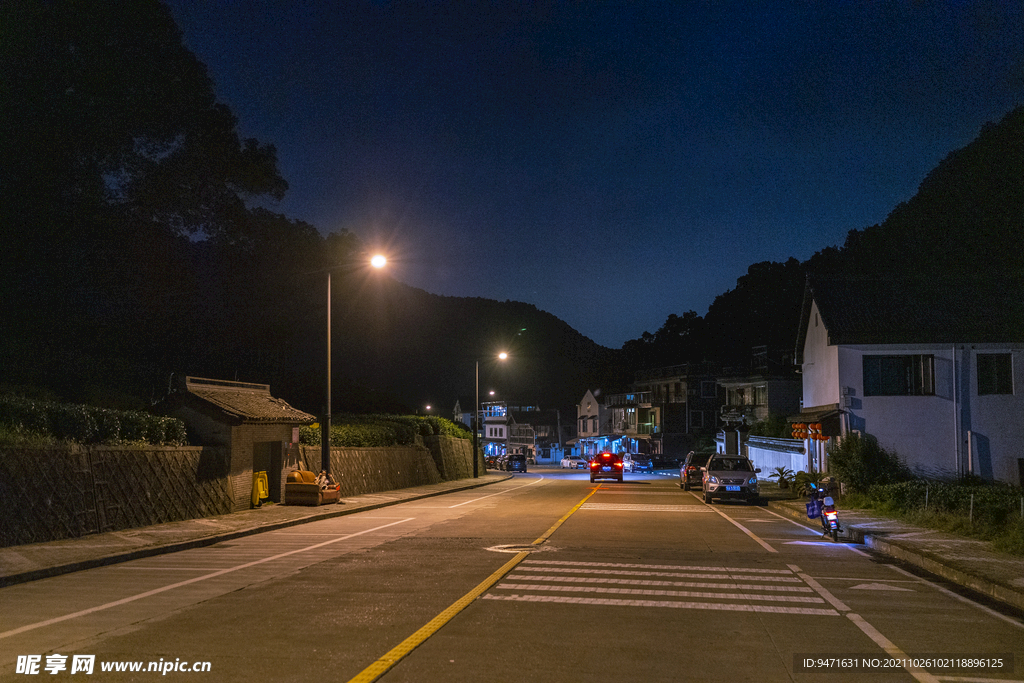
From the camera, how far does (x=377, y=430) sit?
118 feet

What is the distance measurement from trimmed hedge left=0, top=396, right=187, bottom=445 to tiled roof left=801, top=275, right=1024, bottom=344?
26.2 metres

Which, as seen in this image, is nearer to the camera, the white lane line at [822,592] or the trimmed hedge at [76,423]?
the white lane line at [822,592]

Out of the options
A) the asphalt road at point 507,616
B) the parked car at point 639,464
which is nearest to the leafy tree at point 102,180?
the asphalt road at point 507,616

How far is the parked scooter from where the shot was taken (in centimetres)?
1764

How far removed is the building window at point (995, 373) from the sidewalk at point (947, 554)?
1524 cm

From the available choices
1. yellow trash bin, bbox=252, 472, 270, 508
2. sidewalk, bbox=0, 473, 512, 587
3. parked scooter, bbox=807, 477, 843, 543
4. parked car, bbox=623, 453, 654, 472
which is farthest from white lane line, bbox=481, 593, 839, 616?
parked car, bbox=623, 453, 654, 472

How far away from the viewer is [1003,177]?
151 ft

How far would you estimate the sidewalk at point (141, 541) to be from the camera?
1269cm

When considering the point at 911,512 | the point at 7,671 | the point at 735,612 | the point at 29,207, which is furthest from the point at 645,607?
the point at 29,207

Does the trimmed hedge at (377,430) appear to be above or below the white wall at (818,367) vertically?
below

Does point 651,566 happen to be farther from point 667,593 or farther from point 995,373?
point 995,373

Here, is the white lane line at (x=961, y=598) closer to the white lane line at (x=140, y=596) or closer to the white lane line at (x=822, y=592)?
the white lane line at (x=822, y=592)

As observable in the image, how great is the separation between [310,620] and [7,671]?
2.83m

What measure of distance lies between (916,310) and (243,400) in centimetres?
2745
